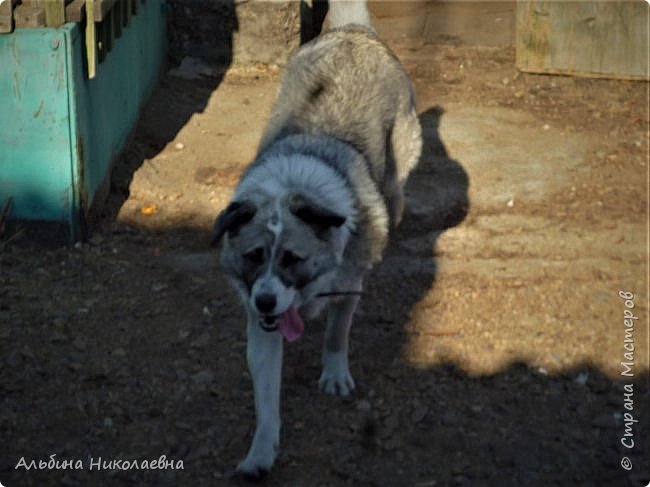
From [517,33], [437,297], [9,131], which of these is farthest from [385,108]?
[517,33]

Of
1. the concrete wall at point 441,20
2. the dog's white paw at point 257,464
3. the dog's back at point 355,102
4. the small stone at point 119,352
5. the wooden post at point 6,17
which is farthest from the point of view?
the concrete wall at point 441,20

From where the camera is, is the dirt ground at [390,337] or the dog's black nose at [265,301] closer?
the dog's black nose at [265,301]

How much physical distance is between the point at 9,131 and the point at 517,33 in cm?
515

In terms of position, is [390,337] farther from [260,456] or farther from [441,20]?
[441,20]

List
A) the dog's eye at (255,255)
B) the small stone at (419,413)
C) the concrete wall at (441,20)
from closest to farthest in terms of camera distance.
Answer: the dog's eye at (255,255) → the small stone at (419,413) → the concrete wall at (441,20)

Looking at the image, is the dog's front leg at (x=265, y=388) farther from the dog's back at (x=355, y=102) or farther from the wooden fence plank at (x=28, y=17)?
the wooden fence plank at (x=28, y=17)

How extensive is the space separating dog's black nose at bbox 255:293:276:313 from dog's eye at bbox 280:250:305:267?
17cm

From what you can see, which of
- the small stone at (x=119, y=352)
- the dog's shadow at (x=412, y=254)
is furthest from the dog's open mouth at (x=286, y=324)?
the small stone at (x=119, y=352)

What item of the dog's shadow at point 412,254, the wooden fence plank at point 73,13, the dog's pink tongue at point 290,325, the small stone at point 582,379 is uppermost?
the wooden fence plank at point 73,13

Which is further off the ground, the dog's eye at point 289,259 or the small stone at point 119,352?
the dog's eye at point 289,259

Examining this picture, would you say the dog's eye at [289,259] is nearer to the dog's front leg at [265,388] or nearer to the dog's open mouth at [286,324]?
the dog's open mouth at [286,324]

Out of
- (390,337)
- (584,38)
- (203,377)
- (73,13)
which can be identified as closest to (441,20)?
(584,38)

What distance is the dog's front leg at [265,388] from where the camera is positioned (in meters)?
4.48

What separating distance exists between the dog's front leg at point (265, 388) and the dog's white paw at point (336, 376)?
0.52 metres
